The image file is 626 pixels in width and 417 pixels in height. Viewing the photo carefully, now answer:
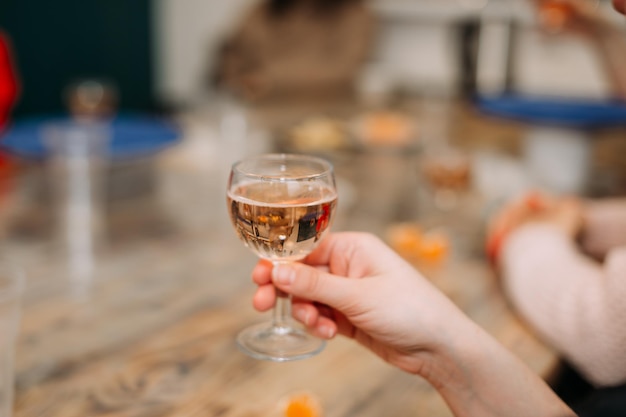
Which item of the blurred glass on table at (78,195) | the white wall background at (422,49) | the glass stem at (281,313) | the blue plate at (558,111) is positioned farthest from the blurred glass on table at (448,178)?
the white wall background at (422,49)

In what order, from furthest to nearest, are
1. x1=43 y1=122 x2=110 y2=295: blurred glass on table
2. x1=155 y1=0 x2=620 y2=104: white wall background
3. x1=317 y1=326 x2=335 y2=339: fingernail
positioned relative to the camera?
x1=155 y1=0 x2=620 y2=104: white wall background, x1=43 y1=122 x2=110 y2=295: blurred glass on table, x1=317 y1=326 x2=335 y2=339: fingernail

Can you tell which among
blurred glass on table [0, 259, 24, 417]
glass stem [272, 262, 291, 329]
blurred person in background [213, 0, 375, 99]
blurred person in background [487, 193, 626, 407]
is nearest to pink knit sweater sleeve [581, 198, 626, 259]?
blurred person in background [487, 193, 626, 407]

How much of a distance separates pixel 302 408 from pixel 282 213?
22 centimetres

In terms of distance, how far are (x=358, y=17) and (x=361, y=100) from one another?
57.7 inches

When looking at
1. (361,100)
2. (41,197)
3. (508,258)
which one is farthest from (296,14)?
(508,258)

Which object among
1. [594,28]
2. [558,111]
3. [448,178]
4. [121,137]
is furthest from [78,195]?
[594,28]

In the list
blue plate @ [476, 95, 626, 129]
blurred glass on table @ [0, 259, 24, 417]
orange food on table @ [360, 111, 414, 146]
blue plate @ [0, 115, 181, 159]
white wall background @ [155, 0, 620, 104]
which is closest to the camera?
blurred glass on table @ [0, 259, 24, 417]

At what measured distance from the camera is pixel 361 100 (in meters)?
3.05

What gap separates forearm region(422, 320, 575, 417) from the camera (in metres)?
0.70

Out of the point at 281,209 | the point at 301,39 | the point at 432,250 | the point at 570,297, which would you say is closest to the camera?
the point at 281,209

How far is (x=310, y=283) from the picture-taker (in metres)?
0.65

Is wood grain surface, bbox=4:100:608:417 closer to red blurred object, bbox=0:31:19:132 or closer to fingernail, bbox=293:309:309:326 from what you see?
fingernail, bbox=293:309:309:326

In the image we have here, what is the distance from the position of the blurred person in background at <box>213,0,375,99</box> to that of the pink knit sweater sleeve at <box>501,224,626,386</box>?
3.33 meters

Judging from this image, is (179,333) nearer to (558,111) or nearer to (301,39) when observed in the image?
(558,111)
